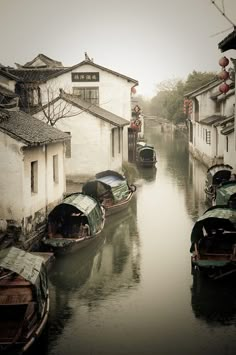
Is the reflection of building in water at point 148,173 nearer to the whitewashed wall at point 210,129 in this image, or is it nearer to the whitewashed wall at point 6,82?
the whitewashed wall at point 210,129

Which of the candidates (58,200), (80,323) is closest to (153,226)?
(58,200)

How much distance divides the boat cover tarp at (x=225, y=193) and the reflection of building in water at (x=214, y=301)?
5.57 metres

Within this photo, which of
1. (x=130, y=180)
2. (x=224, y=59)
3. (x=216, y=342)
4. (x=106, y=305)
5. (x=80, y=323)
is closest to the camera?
(x=216, y=342)

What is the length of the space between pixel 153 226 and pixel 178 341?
1185 centimetres

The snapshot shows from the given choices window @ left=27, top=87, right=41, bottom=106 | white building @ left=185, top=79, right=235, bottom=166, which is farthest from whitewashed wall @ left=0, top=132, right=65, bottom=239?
white building @ left=185, top=79, right=235, bottom=166

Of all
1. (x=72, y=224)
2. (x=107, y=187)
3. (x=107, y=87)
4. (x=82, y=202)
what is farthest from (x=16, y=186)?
(x=107, y=87)

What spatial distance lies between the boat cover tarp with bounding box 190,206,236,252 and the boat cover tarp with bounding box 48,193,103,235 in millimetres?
4878

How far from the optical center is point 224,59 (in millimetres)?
31203

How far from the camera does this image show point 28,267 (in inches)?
497

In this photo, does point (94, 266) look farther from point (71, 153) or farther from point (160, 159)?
point (160, 159)

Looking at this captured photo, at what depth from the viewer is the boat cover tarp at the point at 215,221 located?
16812 mm

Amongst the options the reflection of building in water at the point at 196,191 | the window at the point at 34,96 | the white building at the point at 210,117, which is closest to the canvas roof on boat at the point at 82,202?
the reflection of building in water at the point at 196,191

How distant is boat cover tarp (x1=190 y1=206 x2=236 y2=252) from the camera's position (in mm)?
16812

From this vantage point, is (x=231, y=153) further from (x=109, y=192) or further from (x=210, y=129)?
(x=210, y=129)
